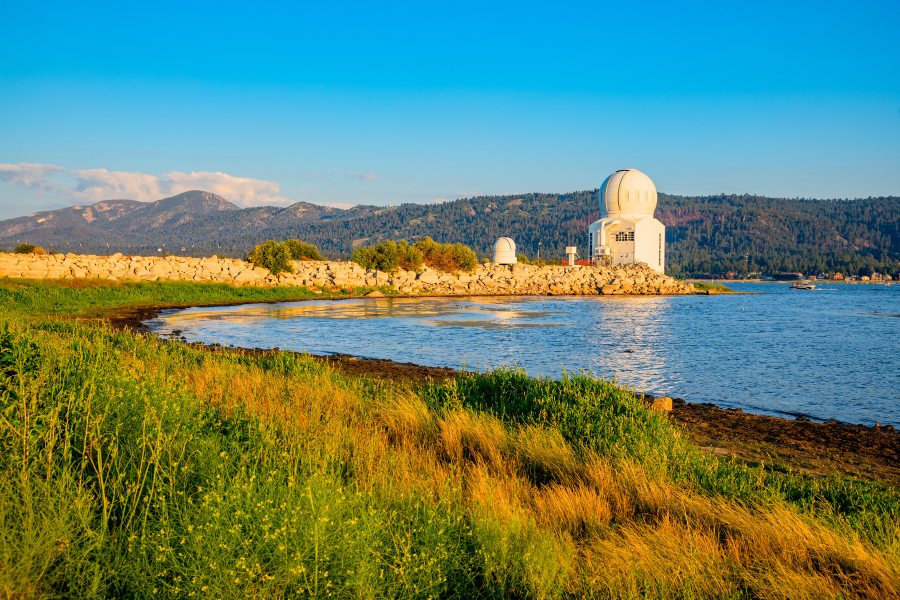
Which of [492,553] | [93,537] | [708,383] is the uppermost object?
[93,537]

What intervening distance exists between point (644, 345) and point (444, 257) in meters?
45.2

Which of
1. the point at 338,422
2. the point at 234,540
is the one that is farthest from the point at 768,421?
the point at 234,540

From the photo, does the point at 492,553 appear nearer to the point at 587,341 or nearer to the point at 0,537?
the point at 0,537

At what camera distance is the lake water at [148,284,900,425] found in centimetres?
1410

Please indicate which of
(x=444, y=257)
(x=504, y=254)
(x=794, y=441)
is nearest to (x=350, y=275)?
(x=444, y=257)

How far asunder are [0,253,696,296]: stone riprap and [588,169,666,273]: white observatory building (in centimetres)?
343

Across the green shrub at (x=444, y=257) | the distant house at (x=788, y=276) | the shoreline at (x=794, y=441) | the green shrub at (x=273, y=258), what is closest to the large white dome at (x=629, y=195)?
the green shrub at (x=444, y=257)

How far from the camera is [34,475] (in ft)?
13.9

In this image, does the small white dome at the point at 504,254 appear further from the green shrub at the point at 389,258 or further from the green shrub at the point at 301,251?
the green shrub at the point at 301,251

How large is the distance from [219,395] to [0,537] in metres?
4.28

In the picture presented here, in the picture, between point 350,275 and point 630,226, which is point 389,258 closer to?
point 350,275

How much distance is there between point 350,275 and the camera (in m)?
54.2

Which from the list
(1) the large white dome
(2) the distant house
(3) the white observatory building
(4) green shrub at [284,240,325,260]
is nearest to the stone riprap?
(4) green shrub at [284,240,325,260]

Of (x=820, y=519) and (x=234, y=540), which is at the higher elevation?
(x=234, y=540)
